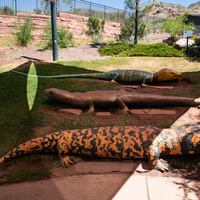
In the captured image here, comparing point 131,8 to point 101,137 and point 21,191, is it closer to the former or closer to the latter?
point 101,137

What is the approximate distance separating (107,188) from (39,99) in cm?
393

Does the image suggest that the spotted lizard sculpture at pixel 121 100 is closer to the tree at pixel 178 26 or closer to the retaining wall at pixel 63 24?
the tree at pixel 178 26

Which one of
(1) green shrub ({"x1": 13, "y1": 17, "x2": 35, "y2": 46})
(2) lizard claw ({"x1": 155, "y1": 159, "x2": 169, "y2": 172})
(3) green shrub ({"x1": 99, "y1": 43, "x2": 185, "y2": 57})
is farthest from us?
(1) green shrub ({"x1": 13, "y1": 17, "x2": 35, "y2": 46})

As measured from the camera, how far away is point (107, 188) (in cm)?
274

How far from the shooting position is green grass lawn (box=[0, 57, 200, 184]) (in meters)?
3.39

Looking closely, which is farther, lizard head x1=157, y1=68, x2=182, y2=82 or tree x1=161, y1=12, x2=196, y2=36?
tree x1=161, y1=12, x2=196, y2=36

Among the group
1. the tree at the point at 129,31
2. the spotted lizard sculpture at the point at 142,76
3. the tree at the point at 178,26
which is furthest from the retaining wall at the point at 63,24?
the spotted lizard sculpture at the point at 142,76

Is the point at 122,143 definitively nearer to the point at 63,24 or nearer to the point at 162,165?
the point at 162,165

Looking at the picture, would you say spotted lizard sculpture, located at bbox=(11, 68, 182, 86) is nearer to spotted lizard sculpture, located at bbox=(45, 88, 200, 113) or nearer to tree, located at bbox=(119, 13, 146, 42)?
spotted lizard sculpture, located at bbox=(45, 88, 200, 113)

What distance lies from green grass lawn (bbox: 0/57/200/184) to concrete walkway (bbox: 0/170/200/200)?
0.27 metres

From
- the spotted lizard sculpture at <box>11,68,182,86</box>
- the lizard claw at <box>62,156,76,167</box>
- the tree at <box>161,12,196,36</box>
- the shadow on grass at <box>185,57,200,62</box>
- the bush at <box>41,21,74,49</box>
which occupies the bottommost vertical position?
the lizard claw at <box>62,156,76,167</box>

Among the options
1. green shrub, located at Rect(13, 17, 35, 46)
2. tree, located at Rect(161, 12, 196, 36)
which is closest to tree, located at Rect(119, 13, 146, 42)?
tree, located at Rect(161, 12, 196, 36)

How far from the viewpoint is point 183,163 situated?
10.4 ft

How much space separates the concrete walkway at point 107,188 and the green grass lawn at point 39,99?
→ 0.27 m
